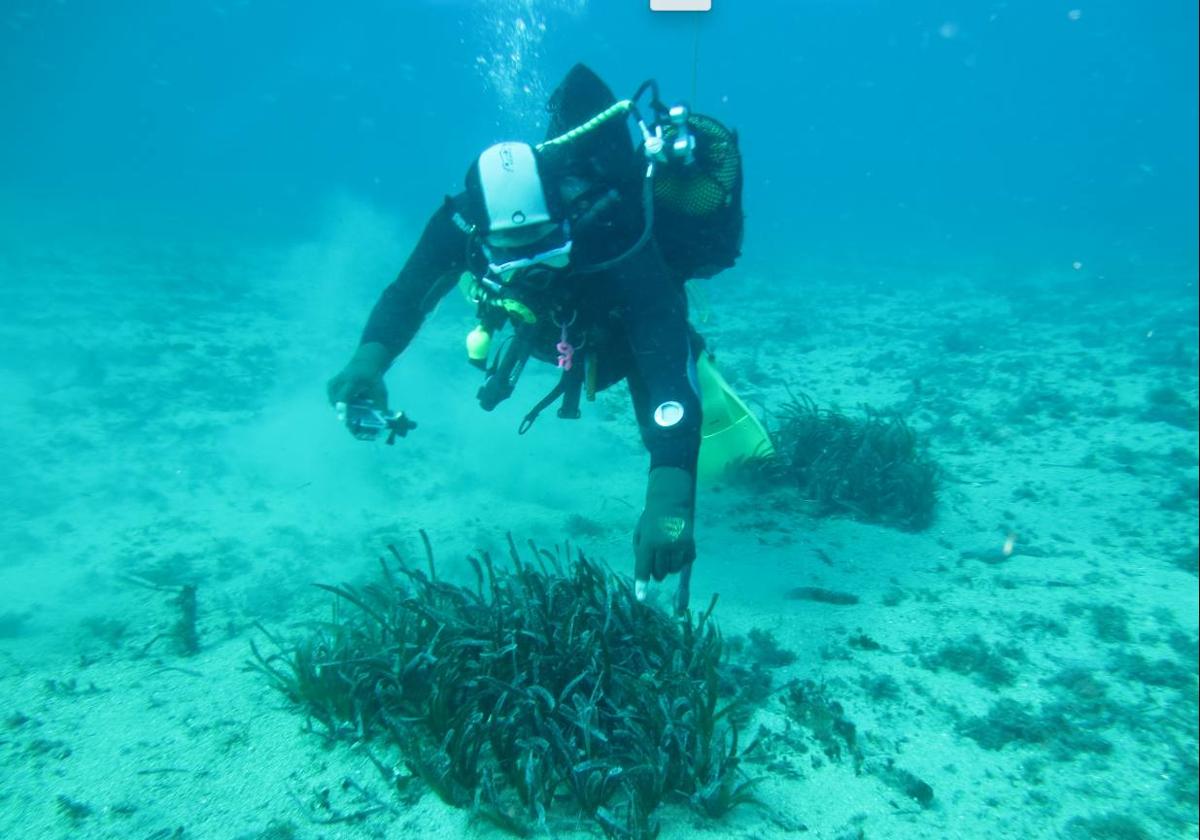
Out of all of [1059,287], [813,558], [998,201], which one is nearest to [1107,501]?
[813,558]

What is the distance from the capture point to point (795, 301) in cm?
1867

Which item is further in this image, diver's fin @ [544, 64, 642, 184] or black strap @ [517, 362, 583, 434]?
black strap @ [517, 362, 583, 434]

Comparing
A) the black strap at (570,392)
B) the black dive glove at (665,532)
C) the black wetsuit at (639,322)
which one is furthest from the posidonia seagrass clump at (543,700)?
the black strap at (570,392)

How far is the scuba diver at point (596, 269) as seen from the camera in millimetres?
3693

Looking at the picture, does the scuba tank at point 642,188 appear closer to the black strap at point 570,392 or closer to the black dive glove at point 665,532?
the black strap at point 570,392

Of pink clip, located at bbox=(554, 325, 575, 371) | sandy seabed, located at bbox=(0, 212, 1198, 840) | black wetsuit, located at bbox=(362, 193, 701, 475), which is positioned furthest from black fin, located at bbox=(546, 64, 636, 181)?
sandy seabed, located at bbox=(0, 212, 1198, 840)

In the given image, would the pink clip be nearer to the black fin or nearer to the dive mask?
the dive mask

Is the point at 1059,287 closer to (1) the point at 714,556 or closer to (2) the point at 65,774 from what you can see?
(1) the point at 714,556

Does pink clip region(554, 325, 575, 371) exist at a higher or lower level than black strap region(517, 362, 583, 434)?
higher

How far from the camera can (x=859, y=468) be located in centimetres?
658

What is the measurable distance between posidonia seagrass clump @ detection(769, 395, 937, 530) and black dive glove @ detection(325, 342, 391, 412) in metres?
4.14

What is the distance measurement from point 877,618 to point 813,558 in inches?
37.3

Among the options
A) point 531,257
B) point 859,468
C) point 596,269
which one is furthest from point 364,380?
point 859,468

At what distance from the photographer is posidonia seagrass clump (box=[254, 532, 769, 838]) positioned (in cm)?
295
